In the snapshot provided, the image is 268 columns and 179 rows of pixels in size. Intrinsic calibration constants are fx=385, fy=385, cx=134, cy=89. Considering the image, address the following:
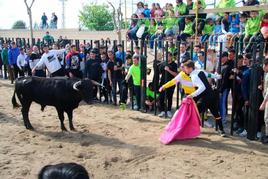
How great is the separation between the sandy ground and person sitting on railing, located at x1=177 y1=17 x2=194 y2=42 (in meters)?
4.74

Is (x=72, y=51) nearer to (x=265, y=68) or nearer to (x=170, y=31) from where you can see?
(x=170, y=31)

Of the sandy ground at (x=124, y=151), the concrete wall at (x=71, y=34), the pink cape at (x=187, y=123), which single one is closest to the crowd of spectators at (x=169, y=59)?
the pink cape at (x=187, y=123)

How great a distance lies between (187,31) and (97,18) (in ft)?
101

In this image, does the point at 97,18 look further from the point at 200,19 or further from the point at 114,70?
the point at 114,70

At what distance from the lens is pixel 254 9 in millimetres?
11375

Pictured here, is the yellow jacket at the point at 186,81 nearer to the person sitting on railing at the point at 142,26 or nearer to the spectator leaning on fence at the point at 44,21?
the person sitting on railing at the point at 142,26

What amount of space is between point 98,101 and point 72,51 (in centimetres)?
179

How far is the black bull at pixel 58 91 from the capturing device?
8764 millimetres

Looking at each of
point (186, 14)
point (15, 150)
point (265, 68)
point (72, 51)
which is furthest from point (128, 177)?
point (186, 14)

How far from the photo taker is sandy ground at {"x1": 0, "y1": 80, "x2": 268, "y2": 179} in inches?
252

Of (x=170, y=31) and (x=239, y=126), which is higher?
(x=170, y=31)

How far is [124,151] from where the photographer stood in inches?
291

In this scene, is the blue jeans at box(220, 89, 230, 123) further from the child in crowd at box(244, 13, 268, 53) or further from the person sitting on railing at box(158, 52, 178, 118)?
the child in crowd at box(244, 13, 268, 53)

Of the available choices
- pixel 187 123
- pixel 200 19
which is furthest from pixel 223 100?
pixel 200 19
